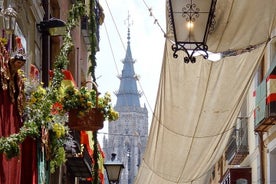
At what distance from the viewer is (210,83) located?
28.9 ft

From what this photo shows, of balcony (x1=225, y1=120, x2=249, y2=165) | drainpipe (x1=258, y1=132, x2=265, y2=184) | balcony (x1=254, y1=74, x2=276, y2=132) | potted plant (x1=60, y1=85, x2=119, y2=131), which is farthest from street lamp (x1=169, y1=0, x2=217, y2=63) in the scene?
balcony (x1=225, y1=120, x2=249, y2=165)

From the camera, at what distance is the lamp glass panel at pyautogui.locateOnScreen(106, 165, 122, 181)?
603 inches

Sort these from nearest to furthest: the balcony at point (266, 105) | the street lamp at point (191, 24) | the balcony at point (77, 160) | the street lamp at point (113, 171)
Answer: the street lamp at point (191, 24) < the street lamp at point (113, 171) < the balcony at point (77, 160) < the balcony at point (266, 105)

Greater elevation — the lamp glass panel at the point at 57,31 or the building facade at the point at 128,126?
the building facade at the point at 128,126

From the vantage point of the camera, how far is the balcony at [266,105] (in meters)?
20.6

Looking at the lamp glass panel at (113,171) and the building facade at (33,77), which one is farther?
the lamp glass panel at (113,171)

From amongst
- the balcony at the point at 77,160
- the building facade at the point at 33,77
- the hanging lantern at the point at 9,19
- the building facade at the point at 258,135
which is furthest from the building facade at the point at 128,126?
the hanging lantern at the point at 9,19

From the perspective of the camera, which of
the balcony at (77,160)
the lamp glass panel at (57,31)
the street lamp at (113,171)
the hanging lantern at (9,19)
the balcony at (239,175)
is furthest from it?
the balcony at (239,175)

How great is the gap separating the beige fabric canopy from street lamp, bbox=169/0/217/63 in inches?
3.9

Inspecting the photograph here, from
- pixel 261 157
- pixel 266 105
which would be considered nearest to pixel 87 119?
pixel 266 105

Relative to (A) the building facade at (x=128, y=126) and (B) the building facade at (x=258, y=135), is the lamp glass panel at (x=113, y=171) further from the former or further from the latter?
(A) the building facade at (x=128, y=126)

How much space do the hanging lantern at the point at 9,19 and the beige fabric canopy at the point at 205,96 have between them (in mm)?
1771

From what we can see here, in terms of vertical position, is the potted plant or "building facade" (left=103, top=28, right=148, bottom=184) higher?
"building facade" (left=103, top=28, right=148, bottom=184)

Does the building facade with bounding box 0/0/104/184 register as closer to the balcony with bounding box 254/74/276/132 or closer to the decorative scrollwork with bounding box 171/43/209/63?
the decorative scrollwork with bounding box 171/43/209/63
